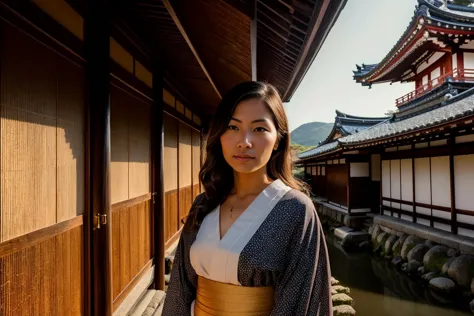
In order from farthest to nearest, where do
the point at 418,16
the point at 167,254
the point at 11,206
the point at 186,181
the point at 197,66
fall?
the point at 418,16, the point at 186,181, the point at 167,254, the point at 197,66, the point at 11,206

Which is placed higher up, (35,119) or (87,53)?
(87,53)

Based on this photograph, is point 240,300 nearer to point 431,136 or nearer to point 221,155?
point 221,155

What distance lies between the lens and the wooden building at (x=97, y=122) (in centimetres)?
206

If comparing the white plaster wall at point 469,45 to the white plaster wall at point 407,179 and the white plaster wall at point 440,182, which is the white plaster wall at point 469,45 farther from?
the white plaster wall at point 440,182

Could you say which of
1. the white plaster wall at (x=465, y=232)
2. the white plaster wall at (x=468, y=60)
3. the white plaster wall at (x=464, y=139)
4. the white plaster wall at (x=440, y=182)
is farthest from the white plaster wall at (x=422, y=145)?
the white plaster wall at (x=468, y=60)

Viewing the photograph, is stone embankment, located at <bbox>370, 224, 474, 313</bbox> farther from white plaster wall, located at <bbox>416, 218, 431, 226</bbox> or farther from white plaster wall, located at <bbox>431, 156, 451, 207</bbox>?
white plaster wall, located at <bbox>431, 156, 451, 207</bbox>

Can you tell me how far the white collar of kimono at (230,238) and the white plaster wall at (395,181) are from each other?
11693mm

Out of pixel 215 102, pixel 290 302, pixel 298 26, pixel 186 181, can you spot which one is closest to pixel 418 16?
pixel 215 102

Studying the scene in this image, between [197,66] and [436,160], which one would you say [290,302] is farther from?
[436,160]

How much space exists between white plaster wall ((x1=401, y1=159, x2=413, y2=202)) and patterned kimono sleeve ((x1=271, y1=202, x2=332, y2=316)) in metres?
11.0

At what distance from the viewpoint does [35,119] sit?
2242 millimetres

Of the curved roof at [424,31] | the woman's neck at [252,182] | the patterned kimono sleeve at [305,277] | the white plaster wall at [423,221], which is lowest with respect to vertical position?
the white plaster wall at [423,221]

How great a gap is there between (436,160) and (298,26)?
869 centimetres

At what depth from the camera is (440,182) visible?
31.0 feet
